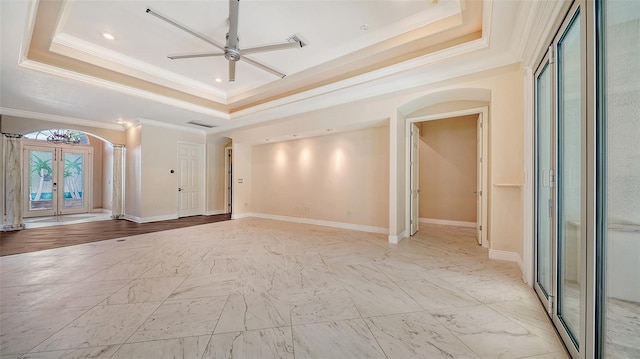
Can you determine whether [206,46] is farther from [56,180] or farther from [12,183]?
[56,180]

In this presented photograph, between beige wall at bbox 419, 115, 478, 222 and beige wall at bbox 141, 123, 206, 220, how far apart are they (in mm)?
7357

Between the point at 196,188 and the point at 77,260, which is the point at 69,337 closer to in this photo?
the point at 77,260

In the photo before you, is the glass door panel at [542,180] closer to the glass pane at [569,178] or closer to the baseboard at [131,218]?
the glass pane at [569,178]

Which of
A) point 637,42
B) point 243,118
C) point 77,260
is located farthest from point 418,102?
point 77,260

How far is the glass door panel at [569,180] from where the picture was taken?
164 centimetres

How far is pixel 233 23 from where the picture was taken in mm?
2834

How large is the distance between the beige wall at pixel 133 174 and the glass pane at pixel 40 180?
2.99 m

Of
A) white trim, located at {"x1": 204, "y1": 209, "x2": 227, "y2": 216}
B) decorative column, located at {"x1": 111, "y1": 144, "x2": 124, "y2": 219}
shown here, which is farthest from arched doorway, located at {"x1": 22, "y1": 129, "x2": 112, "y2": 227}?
white trim, located at {"x1": 204, "y1": 209, "x2": 227, "y2": 216}

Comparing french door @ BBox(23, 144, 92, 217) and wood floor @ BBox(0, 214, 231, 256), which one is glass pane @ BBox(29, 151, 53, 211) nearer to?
french door @ BBox(23, 144, 92, 217)

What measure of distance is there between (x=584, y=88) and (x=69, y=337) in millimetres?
3809

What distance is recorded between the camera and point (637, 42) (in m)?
1.11

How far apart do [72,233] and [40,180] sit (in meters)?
4.40

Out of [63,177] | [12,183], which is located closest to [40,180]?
[63,177]

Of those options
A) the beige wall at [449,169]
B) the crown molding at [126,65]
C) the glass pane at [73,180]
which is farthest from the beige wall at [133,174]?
the beige wall at [449,169]
